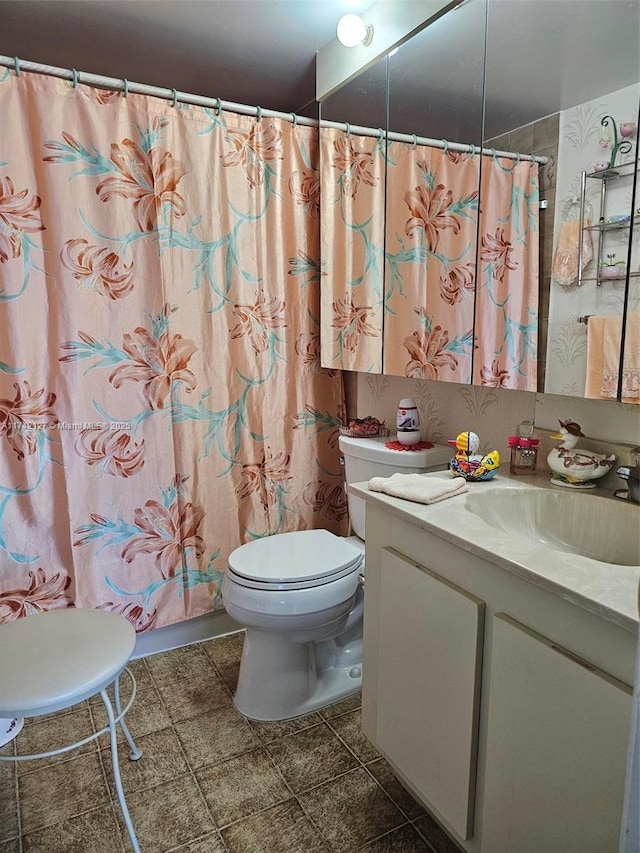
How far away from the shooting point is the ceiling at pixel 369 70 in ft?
4.18

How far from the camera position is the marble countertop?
89 cm

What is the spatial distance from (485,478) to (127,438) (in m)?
Answer: 1.26

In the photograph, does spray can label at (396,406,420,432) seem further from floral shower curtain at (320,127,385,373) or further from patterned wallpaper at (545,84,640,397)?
patterned wallpaper at (545,84,640,397)

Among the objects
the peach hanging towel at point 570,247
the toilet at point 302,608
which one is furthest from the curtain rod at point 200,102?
the toilet at point 302,608

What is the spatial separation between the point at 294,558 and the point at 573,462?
91 centimetres

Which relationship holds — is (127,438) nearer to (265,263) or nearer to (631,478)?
(265,263)

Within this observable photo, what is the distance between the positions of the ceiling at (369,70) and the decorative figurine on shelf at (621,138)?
6 centimetres

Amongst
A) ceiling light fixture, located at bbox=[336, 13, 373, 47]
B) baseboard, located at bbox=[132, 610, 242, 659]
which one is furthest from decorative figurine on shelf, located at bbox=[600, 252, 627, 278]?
baseboard, located at bbox=[132, 610, 242, 659]

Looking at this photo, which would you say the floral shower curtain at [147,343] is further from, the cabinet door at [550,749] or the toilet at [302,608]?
the cabinet door at [550,749]

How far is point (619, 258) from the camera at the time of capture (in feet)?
4.04

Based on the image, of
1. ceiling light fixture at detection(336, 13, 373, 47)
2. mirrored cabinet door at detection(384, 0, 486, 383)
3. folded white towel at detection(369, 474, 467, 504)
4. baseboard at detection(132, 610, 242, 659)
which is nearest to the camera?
folded white towel at detection(369, 474, 467, 504)

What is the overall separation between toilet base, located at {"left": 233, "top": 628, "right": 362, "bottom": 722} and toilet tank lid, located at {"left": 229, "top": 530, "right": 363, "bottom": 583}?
0.22 m

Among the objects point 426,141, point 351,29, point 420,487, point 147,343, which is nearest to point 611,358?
point 420,487

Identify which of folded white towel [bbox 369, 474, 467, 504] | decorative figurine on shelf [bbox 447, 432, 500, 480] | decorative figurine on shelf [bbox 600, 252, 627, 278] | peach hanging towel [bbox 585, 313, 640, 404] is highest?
decorative figurine on shelf [bbox 600, 252, 627, 278]
